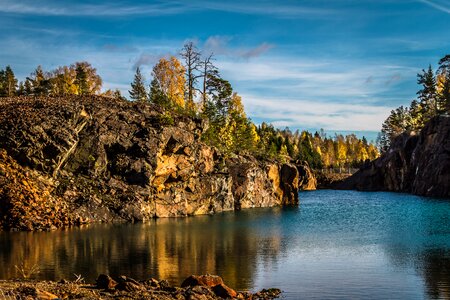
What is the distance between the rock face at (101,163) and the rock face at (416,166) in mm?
50837

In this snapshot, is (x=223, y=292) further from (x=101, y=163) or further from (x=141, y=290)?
(x=101, y=163)

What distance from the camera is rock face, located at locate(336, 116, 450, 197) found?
106 meters

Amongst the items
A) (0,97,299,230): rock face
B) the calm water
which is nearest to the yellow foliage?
(0,97,299,230): rock face

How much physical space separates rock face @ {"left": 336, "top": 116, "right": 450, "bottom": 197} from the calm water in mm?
52949

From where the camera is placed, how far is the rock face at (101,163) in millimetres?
55562

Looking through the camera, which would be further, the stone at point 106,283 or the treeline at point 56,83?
the treeline at point 56,83

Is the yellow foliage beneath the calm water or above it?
above

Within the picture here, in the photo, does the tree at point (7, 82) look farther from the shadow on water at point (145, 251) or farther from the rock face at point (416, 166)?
the rock face at point (416, 166)

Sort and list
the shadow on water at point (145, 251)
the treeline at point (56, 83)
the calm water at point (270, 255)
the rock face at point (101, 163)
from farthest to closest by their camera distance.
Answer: the treeline at point (56, 83) → the rock face at point (101, 163) → the shadow on water at point (145, 251) → the calm water at point (270, 255)

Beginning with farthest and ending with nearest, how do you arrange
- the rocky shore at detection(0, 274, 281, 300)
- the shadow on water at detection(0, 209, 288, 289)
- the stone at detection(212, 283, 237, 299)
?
1. the shadow on water at detection(0, 209, 288, 289)
2. the stone at detection(212, 283, 237, 299)
3. the rocky shore at detection(0, 274, 281, 300)

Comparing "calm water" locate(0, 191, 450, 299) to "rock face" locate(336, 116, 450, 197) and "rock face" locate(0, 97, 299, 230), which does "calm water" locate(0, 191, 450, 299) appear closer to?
"rock face" locate(0, 97, 299, 230)

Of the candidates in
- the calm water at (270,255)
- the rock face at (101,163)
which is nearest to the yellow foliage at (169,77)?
the rock face at (101,163)

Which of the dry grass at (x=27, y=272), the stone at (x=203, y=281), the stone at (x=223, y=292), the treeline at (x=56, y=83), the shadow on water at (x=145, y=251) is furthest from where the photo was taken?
the treeline at (x=56, y=83)

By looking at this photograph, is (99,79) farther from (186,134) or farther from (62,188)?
(62,188)
